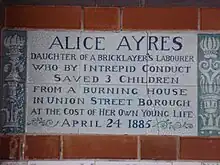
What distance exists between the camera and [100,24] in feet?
5.21

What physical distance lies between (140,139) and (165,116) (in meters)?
0.10

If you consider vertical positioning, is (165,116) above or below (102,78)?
below

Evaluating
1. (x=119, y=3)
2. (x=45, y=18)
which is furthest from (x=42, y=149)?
(x=119, y=3)

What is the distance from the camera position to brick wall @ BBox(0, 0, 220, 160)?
1.55 meters

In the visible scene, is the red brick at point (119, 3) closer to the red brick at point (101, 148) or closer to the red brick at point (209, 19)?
the red brick at point (209, 19)

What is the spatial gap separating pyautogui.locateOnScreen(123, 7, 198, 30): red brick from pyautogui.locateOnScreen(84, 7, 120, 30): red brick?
0.09ft

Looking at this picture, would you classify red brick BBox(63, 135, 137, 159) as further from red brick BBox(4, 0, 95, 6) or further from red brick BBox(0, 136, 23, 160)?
Result: red brick BBox(4, 0, 95, 6)

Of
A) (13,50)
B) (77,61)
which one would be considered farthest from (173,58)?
(13,50)

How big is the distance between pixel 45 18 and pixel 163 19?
365 mm

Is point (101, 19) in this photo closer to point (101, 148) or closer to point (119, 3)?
point (119, 3)

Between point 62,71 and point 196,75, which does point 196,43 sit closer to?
point 196,75

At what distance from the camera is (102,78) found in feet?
5.17

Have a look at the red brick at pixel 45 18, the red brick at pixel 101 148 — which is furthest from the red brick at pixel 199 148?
the red brick at pixel 45 18

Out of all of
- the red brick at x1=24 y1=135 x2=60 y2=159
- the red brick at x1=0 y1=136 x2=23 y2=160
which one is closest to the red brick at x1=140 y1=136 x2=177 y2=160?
the red brick at x1=24 y1=135 x2=60 y2=159
